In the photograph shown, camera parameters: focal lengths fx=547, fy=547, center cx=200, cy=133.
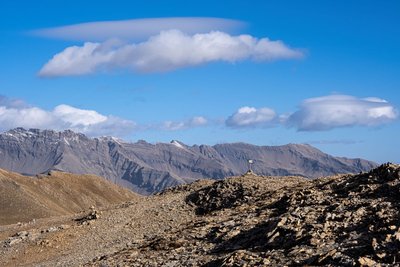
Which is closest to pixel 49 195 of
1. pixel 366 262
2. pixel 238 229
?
pixel 238 229

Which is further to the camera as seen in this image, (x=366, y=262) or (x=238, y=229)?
(x=238, y=229)

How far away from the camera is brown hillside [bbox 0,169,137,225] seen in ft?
331

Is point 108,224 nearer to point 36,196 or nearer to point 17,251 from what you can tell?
point 17,251

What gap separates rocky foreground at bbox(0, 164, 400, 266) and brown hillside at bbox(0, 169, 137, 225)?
52225 millimetres

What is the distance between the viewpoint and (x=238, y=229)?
29625mm

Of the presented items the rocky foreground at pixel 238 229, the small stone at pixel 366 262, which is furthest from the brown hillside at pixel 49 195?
the small stone at pixel 366 262

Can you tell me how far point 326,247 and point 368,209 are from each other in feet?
15.9

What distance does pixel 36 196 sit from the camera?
4478 inches

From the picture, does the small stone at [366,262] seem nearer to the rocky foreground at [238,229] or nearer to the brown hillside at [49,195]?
the rocky foreground at [238,229]

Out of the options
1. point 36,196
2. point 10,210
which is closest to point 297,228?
point 10,210

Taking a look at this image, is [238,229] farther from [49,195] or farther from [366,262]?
[49,195]

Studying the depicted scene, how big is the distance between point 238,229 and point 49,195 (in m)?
101

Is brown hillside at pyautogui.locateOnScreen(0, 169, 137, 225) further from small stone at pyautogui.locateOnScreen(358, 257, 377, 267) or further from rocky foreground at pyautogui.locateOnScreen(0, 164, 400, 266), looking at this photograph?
small stone at pyautogui.locateOnScreen(358, 257, 377, 267)

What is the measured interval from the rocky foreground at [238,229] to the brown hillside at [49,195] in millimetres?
52225
